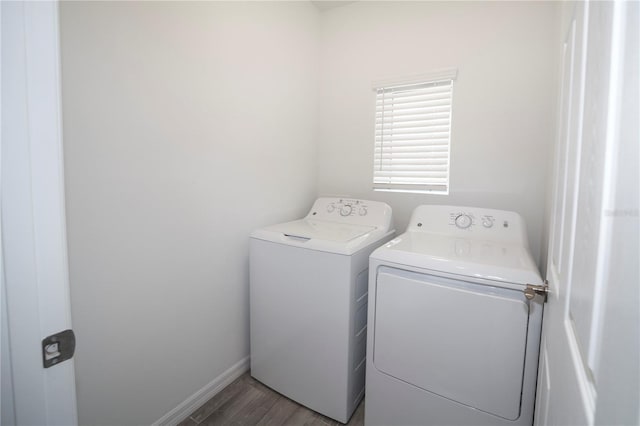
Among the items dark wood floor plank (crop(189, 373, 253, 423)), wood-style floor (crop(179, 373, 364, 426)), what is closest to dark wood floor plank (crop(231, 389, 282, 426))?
wood-style floor (crop(179, 373, 364, 426))

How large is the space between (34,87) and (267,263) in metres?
1.42

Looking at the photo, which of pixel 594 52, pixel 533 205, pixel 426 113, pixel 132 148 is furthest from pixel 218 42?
pixel 533 205

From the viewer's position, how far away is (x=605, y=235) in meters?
0.32

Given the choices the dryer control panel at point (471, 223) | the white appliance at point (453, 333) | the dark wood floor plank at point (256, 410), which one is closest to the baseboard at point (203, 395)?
the dark wood floor plank at point (256, 410)

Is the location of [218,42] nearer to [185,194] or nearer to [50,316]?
[185,194]

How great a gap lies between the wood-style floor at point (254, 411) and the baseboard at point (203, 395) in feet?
0.09

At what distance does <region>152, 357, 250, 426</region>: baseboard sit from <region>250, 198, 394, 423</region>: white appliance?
0.34ft

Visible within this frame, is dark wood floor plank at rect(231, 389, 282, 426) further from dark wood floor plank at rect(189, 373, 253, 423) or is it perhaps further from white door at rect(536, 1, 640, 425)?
white door at rect(536, 1, 640, 425)

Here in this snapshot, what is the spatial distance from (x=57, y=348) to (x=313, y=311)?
1238mm

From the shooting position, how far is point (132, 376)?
1.39 meters

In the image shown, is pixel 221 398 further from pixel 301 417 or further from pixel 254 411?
pixel 301 417

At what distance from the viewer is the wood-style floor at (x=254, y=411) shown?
5.41ft

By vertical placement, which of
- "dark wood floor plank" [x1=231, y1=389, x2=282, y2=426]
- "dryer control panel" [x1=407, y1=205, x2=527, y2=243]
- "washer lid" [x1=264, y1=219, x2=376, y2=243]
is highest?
"dryer control panel" [x1=407, y1=205, x2=527, y2=243]

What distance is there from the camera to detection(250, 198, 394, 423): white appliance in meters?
1.58
